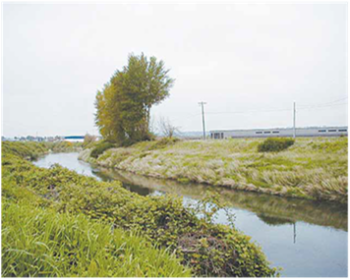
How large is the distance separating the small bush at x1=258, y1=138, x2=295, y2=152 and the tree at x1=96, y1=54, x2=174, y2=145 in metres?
13.8

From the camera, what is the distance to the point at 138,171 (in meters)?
14.1

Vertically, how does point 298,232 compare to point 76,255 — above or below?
below

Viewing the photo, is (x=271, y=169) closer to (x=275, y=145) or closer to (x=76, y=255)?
(x=275, y=145)

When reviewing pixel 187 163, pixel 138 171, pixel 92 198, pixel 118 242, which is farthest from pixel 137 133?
pixel 118 242

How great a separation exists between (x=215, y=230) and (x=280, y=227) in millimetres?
2133

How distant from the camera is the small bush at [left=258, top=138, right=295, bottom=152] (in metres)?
10.8

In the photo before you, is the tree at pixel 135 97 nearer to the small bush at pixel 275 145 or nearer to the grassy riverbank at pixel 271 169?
the grassy riverbank at pixel 271 169

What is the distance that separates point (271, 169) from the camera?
27.3 feet

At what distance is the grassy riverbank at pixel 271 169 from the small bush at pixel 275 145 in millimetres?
274

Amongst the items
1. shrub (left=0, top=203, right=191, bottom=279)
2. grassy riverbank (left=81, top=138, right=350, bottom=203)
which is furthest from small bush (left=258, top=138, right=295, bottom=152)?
shrub (left=0, top=203, right=191, bottom=279)

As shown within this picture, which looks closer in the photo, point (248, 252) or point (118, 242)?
point (118, 242)

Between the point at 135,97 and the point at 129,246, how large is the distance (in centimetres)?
2162

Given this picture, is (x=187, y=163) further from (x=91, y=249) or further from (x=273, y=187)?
(x=91, y=249)

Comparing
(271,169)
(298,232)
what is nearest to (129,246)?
(298,232)
